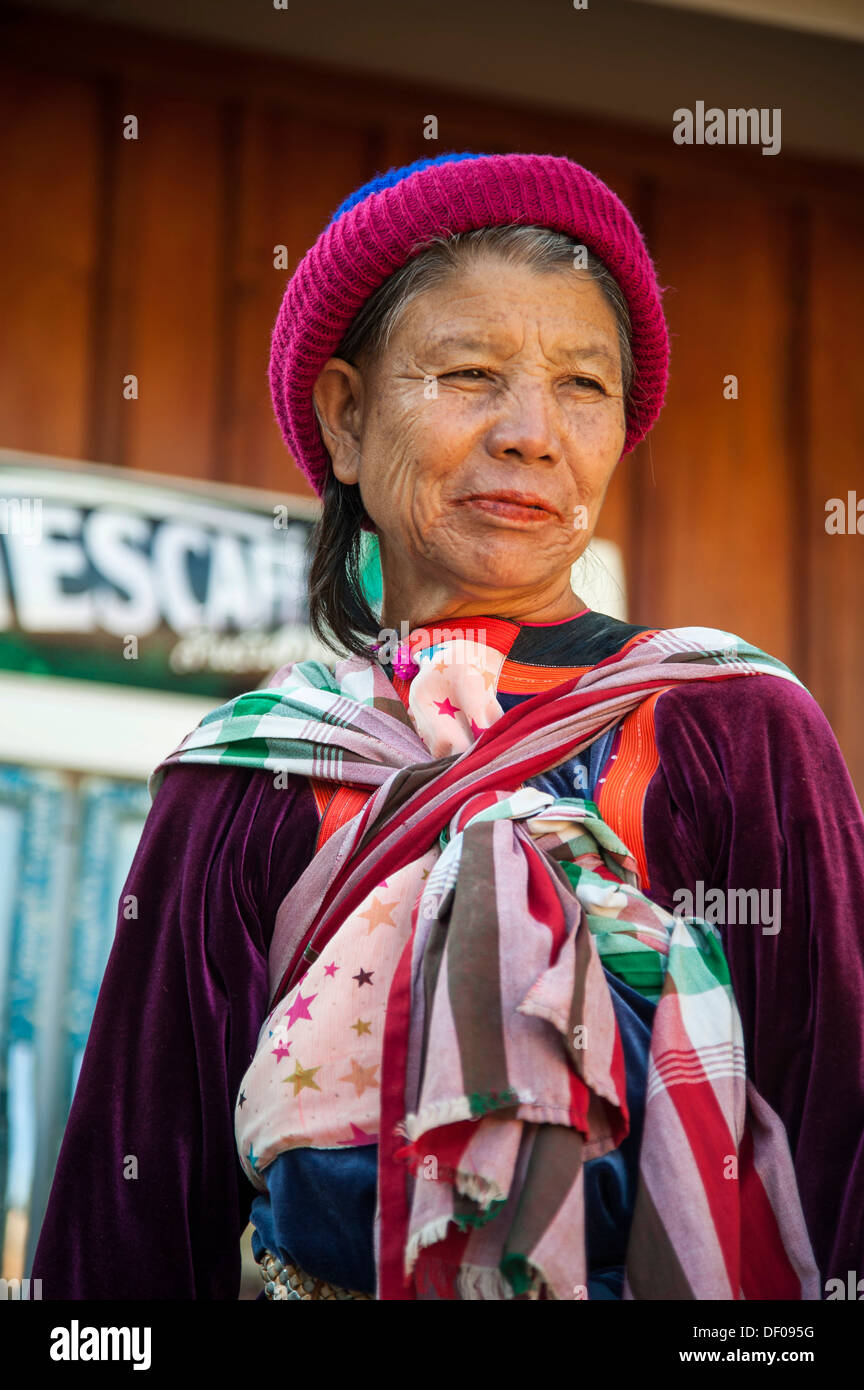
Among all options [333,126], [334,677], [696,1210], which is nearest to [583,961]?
[696,1210]

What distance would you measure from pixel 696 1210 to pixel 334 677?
0.79 meters

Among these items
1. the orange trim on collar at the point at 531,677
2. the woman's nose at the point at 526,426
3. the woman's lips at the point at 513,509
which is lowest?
the orange trim on collar at the point at 531,677

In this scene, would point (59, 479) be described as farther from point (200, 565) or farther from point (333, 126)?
point (333, 126)

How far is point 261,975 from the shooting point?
5.22 ft

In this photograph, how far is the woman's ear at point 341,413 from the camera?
1.85 metres

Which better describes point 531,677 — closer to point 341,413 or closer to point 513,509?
point 513,509

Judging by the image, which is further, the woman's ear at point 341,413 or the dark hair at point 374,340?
the woman's ear at point 341,413

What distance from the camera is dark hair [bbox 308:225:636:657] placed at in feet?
5.56

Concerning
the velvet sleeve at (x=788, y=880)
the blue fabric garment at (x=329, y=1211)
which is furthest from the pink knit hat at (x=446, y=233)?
the blue fabric garment at (x=329, y=1211)

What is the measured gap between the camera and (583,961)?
131cm

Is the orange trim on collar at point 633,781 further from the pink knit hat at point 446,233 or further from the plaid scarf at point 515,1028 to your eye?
the pink knit hat at point 446,233

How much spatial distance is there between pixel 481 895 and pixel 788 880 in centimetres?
33

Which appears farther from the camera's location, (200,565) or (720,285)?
(720,285)

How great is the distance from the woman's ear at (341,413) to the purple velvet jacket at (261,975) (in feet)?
1.16
